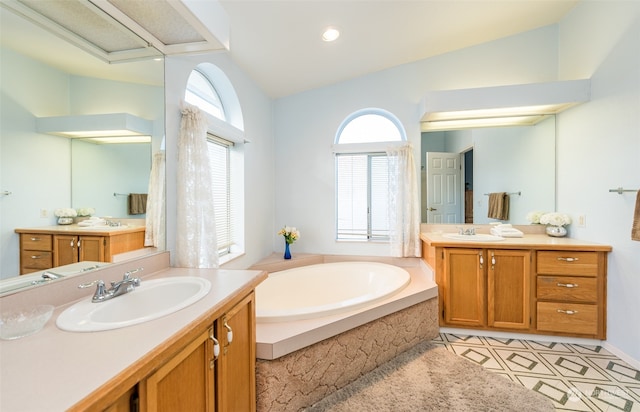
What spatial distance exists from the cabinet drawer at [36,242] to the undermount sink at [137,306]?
27 centimetres

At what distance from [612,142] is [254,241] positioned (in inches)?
131

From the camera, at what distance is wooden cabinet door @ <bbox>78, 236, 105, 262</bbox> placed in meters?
1.26

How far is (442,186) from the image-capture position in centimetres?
330

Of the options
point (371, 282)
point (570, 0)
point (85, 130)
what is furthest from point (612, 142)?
point (85, 130)

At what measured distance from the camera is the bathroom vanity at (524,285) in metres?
2.34

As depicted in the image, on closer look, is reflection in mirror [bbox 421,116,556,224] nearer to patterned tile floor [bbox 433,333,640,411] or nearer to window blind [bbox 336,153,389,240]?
window blind [bbox 336,153,389,240]

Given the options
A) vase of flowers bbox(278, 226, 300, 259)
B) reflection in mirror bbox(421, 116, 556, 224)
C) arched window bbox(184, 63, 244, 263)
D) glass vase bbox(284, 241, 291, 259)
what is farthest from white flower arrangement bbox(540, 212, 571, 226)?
arched window bbox(184, 63, 244, 263)

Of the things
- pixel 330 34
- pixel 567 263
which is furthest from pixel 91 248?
pixel 567 263

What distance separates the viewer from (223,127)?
96.7 inches

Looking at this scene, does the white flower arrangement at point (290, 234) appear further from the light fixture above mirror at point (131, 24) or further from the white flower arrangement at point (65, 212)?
the white flower arrangement at point (65, 212)

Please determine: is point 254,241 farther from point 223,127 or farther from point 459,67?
point 459,67

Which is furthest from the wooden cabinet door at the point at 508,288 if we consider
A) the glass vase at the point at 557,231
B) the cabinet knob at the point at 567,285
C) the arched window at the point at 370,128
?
the arched window at the point at 370,128

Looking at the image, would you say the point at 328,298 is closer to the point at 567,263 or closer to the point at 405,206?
the point at 405,206

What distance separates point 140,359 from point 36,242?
2.58 ft
